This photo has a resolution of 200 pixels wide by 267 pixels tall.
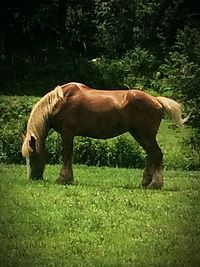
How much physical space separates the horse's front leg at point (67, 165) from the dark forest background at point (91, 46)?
4788 millimetres

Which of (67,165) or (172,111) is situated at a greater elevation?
(172,111)

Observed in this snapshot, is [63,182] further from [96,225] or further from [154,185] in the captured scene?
[96,225]

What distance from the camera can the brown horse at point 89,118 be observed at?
8.06m

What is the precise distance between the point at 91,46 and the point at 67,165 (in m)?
14.1

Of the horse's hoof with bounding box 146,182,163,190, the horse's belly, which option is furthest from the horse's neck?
the horse's hoof with bounding box 146,182,163,190

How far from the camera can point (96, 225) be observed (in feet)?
18.2

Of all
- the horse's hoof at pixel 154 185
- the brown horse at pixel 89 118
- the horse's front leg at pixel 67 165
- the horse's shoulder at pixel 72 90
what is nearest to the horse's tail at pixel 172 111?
the brown horse at pixel 89 118

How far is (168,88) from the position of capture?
50.5 feet

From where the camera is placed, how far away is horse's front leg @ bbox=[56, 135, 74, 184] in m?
8.06

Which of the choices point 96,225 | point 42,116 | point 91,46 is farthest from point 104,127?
point 91,46

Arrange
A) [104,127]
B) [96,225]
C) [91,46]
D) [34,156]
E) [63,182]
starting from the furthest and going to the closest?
[91,46] < [104,127] < [34,156] < [63,182] < [96,225]

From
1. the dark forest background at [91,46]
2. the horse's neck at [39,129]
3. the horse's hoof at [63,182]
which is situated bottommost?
the dark forest background at [91,46]

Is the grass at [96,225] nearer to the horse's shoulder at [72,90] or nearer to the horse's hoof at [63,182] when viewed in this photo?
the horse's hoof at [63,182]

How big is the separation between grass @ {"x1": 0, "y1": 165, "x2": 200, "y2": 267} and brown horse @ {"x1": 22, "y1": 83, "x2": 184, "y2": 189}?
0.29 meters
